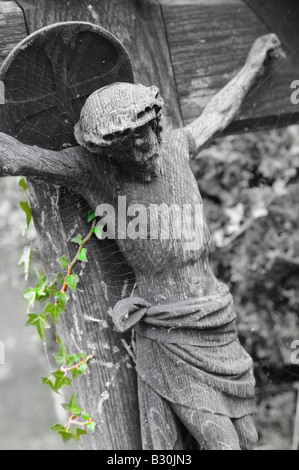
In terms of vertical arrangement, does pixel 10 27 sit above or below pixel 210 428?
above

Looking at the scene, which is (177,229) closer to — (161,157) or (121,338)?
(161,157)

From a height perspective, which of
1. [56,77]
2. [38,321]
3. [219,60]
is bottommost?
→ [38,321]

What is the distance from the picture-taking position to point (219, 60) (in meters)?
1.63

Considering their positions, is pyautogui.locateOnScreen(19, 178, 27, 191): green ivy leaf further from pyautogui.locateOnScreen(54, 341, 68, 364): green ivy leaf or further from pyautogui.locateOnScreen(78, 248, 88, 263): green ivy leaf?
pyautogui.locateOnScreen(54, 341, 68, 364): green ivy leaf

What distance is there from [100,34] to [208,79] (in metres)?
0.46

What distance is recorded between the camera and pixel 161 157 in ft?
4.42

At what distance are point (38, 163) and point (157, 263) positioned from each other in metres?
0.29

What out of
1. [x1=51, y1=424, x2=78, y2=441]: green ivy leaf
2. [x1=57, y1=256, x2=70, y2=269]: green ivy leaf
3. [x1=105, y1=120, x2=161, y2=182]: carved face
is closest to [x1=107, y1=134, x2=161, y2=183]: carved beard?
[x1=105, y1=120, x2=161, y2=182]: carved face

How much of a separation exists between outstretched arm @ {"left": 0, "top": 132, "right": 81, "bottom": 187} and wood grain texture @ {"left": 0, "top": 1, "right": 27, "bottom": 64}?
0.27 m

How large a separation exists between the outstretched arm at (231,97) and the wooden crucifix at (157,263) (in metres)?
0.14

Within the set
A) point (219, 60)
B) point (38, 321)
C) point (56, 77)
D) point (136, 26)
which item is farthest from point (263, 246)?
point (56, 77)

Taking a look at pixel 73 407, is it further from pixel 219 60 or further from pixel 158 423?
pixel 219 60

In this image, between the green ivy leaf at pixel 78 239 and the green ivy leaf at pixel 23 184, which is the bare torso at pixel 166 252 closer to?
the green ivy leaf at pixel 78 239
